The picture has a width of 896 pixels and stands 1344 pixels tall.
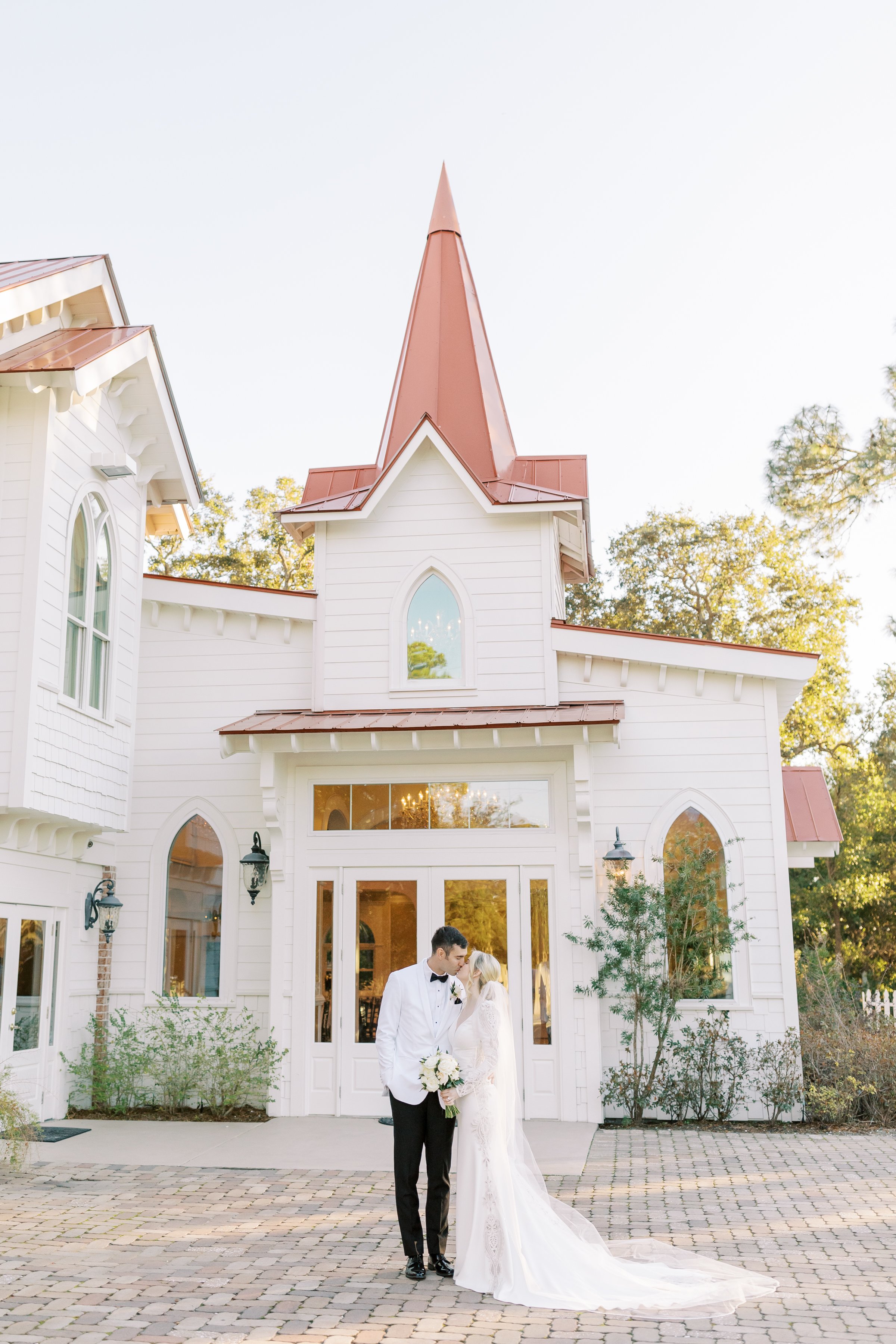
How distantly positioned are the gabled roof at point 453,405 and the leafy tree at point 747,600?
39.8ft

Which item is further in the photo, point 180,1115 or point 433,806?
point 433,806

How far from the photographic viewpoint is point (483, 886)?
11719 millimetres

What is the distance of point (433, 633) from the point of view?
12625 mm

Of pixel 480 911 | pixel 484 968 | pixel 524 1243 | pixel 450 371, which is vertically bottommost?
pixel 524 1243

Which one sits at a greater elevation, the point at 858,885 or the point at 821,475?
the point at 821,475

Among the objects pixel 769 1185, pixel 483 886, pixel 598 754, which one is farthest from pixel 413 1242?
pixel 598 754

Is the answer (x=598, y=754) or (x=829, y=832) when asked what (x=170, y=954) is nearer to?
(x=598, y=754)

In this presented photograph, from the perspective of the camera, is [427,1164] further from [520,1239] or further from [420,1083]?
[520,1239]

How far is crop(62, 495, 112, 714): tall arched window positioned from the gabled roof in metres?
2.82

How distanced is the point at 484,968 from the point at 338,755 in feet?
19.9

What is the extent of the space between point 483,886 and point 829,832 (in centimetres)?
384

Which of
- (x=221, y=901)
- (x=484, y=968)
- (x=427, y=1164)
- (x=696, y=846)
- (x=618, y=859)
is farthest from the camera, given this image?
(x=221, y=901)

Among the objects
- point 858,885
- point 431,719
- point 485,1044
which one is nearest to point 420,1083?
point 485,1044

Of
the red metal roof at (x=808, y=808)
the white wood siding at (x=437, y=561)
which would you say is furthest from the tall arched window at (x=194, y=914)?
the red metal roof at (x=808, y=808)
